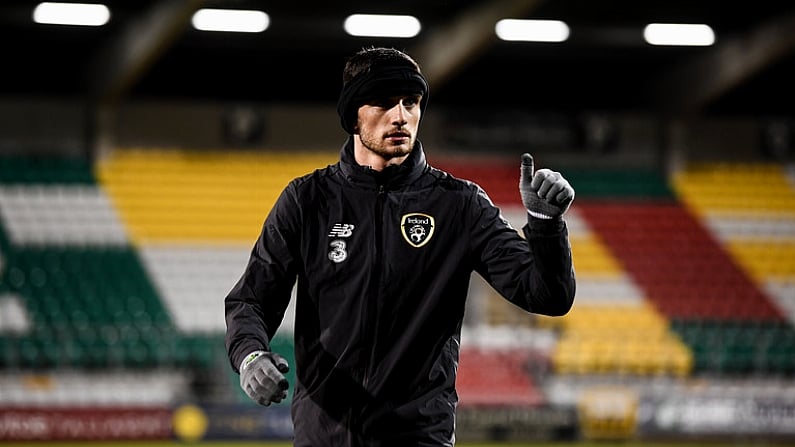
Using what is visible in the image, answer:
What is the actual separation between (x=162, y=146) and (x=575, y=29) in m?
7.13

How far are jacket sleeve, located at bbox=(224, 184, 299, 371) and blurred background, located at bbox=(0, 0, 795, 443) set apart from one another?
41.0 feet

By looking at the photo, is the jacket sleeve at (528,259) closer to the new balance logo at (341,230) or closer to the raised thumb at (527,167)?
the raised thumb at (527,167)

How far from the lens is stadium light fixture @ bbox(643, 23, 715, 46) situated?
21812 millimetres

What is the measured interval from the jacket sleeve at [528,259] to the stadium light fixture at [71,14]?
55.3 ft

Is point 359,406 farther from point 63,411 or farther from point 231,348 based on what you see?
point 63,411

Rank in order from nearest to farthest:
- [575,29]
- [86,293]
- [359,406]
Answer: [359,406]
[86,293]
[575,29]

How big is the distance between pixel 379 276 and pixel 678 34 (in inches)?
751

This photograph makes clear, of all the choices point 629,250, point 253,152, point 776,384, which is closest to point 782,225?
point 629,250

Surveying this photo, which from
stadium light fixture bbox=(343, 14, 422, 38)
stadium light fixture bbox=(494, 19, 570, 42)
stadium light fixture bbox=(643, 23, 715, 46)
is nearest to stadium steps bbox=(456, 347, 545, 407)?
stadium light fixture bbox=(494, 19, 570, 42)

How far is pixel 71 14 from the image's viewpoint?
2022 centimetres

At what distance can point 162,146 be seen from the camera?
22.9 m

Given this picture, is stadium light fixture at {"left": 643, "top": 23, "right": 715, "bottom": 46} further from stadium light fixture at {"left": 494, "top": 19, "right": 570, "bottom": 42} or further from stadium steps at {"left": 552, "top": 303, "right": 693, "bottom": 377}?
stadium steps at {"left": 552, "top": 303, "right": 693, "bottom": 377}

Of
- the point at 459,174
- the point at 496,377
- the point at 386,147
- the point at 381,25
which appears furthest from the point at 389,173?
the point at 459,174

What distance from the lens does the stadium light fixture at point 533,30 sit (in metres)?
21.2
